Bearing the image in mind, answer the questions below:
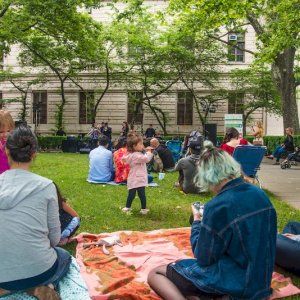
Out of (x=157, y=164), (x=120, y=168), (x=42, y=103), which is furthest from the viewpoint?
(x=42, y=103)

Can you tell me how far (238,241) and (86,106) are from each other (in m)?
34.7

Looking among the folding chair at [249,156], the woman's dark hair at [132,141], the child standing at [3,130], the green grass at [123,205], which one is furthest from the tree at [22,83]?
the child standing at [3,130]

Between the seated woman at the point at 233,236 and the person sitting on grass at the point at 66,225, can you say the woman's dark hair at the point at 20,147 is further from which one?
the person sitting on grass at the point at 66,225

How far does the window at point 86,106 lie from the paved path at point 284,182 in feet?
72.4

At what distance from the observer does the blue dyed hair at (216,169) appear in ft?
10.9

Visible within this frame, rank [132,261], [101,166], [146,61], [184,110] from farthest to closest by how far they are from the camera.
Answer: [184,110]
[146,61]
[101,166]
[132,261]

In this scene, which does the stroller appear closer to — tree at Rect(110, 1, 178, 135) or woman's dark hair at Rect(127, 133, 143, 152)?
woman's dark hair at Rect(127, 133, 143, 152)

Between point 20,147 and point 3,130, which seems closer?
point 20,147

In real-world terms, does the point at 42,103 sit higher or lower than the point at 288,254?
higher

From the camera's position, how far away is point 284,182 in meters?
12.8

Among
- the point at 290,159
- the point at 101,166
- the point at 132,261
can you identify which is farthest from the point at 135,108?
the point at 132,261

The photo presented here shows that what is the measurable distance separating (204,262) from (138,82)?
1240 inches

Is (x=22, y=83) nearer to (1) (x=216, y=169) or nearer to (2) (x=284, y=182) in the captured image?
(2) (x=284, y=182)

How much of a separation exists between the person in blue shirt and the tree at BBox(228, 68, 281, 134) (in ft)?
72.5
